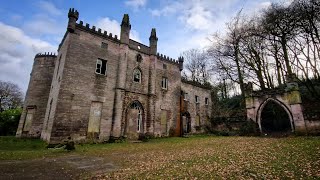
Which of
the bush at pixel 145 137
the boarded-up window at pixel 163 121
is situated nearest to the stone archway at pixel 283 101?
the boarded-up window at pixel 163 121

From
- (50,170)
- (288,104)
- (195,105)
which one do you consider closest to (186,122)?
(195,105)

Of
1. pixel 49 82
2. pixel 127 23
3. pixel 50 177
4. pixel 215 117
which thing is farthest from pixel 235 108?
pixel 50 177

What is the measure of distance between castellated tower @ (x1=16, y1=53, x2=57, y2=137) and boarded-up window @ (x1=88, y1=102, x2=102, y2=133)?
621 cm

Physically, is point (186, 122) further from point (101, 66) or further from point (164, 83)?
point (101, 66)

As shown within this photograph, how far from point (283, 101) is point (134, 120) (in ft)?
50.9

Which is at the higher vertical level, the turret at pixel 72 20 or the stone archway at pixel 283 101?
the turret at pixel 72 20

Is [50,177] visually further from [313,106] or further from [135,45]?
[313,106]

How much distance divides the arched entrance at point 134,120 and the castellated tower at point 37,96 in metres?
8.73

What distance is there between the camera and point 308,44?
1451 centimetres

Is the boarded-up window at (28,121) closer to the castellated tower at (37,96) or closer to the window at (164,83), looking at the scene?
the castellated tower at (37,96)

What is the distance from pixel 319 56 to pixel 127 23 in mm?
17204

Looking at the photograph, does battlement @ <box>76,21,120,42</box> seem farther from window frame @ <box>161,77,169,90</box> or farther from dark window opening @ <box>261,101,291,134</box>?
dark window opening @ <box>261,101,291,134</box>

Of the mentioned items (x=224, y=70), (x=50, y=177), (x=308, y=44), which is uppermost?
(x=224, y=70)

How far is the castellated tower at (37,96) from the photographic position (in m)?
18.4
